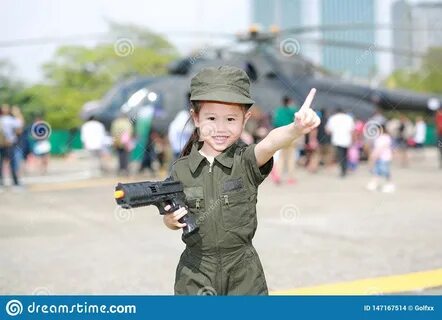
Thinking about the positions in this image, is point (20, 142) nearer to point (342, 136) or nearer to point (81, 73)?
point (342, 136)

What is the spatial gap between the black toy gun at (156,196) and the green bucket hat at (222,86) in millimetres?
347

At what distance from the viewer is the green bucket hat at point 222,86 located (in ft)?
7.06

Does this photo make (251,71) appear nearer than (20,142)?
No

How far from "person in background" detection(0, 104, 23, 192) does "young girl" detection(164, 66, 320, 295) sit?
8872mm

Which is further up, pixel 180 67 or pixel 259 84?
pixel 180 67

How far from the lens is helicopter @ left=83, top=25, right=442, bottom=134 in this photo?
1466cm

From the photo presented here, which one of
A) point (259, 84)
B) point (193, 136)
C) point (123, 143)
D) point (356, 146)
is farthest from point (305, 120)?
point (259, 84)

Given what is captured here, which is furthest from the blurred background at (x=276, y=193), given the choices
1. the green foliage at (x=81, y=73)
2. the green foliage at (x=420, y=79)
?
the green foliage at (x=420, y=79)

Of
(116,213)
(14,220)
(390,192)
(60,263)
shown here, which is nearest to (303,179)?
(390,192)

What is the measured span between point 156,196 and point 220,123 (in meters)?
0.38

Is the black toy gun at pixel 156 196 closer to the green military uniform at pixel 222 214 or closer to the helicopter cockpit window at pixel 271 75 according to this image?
the green military uniform at pixel 222 214

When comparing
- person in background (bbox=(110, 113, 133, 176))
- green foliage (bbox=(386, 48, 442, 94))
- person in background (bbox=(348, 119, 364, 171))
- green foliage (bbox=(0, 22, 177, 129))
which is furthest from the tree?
person in background (bbox=(110, 113, 133, 176))

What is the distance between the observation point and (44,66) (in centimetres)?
4831

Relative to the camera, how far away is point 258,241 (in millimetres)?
5781
